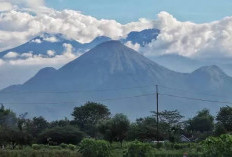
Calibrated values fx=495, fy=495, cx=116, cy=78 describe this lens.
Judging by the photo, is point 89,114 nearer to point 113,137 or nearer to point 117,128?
point 113,137

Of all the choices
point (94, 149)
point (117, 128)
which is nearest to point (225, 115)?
point (117, 128)

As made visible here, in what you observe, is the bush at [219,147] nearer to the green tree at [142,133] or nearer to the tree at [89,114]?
the green tree at [142,133]

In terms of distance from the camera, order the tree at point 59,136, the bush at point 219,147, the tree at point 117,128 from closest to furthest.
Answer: the bush at point 219,147, the tree at point 117,128, the tree at point 59,136

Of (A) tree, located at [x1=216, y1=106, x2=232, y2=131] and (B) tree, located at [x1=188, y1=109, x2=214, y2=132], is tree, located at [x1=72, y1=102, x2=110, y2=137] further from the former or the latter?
(A) tree, located at [x1=216, y1=106, x2=232, y2=131]

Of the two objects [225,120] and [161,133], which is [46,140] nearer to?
[161,133]

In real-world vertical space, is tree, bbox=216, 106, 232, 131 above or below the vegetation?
above

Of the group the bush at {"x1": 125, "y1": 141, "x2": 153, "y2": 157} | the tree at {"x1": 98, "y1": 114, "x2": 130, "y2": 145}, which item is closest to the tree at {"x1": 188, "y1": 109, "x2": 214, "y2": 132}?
the tree at {"x1": 98, "y1": 114, "x2": 130, "y2": 145}

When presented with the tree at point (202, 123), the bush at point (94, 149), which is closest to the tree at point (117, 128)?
the tree at point (202, 123)

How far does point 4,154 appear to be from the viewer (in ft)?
97.0

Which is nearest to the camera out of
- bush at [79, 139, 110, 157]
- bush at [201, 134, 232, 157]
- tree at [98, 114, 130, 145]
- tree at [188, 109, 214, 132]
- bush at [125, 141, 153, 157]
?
bush at [201, 134, 232, 157]

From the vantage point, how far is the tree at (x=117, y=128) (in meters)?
63.5

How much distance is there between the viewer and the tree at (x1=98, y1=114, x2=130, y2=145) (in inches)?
2499

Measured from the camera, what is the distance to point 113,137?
211ft

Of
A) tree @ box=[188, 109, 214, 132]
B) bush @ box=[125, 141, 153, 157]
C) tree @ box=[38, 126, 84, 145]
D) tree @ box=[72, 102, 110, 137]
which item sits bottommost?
bush @ box=[125, 141, 153, 157]
